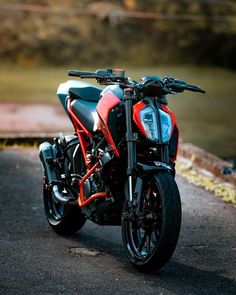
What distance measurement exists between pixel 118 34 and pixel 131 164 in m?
17.4

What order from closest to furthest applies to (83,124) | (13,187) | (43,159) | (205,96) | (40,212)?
(83,124) → (43,159) → (40,212) → (13,187) → (205,96)

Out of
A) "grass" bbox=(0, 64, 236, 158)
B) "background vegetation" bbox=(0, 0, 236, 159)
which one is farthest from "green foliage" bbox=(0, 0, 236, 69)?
"grass" bbox=(0, 64, 236, 158)

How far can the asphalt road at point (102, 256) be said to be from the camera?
5.44 m

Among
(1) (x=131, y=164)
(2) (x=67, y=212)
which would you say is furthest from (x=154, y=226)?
(2) (x=67, y=212)

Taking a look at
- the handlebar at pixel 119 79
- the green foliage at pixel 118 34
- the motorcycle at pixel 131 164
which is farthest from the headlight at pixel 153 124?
the green foliage at pixel 118 34

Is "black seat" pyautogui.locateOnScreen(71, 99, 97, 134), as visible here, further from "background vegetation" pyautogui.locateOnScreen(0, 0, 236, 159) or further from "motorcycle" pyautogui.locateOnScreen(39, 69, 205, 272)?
"background vegetation" pyautogui.locateOnScreen(0, 0, 236, 159)

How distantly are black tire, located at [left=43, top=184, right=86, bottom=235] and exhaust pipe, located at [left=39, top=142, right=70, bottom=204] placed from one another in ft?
0.35

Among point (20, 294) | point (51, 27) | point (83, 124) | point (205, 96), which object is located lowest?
point (20, 294)

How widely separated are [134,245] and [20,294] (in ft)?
3.18

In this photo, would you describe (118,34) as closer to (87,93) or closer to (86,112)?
(87,93)

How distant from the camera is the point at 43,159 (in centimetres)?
705

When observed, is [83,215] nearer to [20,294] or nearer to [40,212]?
[40,212]

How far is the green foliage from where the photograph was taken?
22250 mm

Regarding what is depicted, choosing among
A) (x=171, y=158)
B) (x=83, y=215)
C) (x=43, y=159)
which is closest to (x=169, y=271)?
(x=171, y=158)
